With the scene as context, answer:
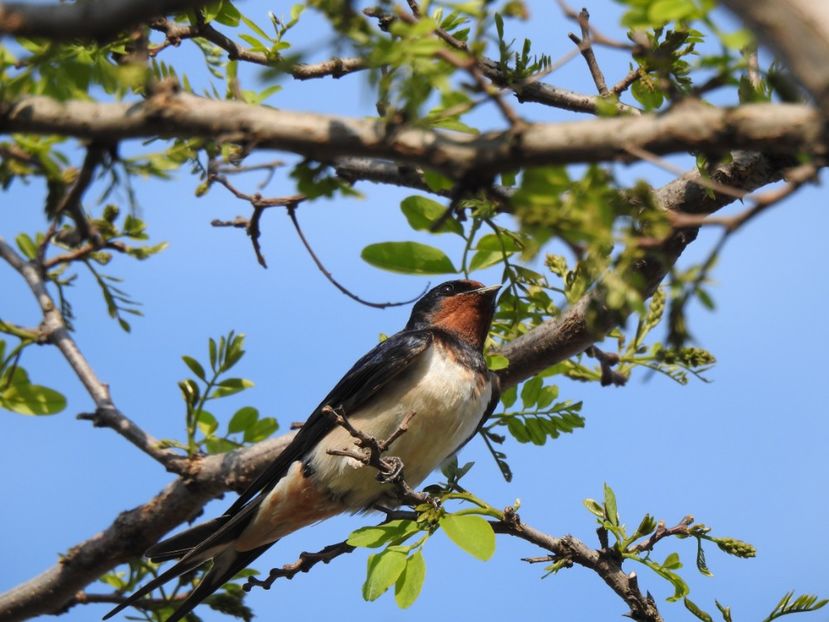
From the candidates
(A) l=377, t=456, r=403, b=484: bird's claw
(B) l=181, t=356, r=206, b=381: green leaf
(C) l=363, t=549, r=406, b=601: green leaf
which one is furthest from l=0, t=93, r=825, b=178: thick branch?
(B) l=181, t=356, r=206, b=381: green leaf

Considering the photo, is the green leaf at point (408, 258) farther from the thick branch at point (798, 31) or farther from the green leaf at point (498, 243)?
the thick branch at point (798, 31)

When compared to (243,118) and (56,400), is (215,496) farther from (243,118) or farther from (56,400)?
(243,118)

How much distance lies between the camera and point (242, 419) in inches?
196

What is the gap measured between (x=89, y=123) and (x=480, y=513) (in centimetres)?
209

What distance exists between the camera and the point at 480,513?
362 cm

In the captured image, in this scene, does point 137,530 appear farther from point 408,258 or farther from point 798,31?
point 798,31

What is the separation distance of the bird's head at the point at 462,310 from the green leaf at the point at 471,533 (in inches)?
83.8

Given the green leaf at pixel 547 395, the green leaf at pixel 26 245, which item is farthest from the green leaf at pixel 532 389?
the green leaf at pixel 26 245

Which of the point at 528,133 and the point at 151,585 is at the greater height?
the point at 151,585

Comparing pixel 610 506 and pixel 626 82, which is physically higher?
pixel 626 82

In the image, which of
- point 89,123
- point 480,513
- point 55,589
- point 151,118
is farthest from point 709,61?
point 55,589

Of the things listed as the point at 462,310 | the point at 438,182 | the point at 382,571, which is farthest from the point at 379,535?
the point at 462,310

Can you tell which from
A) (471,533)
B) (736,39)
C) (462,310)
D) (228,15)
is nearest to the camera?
(736,39)

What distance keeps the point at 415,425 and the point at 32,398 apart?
67.1 inches
